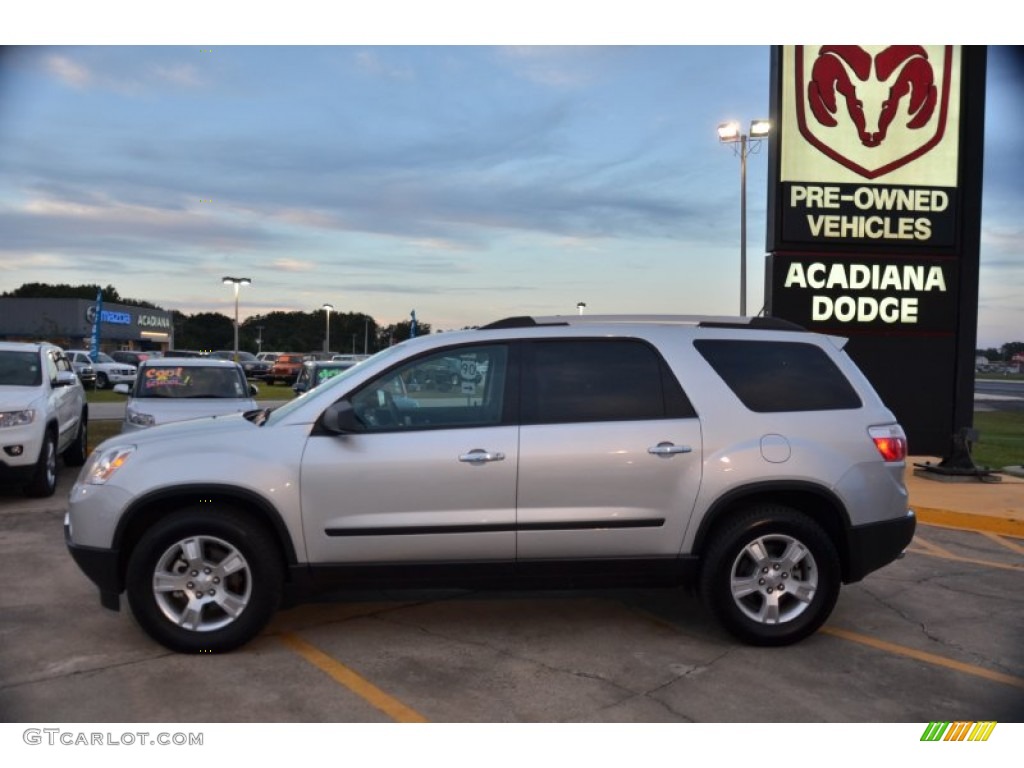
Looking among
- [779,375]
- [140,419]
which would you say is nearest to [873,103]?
[779,375]

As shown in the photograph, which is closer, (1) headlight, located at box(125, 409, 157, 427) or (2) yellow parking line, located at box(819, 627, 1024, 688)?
(2) yellow parking line, located at box(819, 627, 1024, 688)

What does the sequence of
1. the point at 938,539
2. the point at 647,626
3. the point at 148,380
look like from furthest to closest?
the point at 148,380
the point at 938,539
the point at 647,626

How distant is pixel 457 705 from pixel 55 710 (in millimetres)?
1790

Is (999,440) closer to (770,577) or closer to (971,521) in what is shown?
(971,521)

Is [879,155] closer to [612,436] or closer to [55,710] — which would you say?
[612,436]

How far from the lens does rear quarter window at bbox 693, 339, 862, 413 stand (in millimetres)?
4812

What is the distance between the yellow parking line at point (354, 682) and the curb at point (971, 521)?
5946mm

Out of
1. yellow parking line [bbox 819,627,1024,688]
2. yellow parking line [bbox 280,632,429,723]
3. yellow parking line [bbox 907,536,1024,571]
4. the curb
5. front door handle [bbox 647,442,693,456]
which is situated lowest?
yellow parking line [bbox 280,632,429,723]

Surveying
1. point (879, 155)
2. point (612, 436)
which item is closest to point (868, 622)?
point (612, 436)

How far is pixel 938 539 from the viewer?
7586 millimetres

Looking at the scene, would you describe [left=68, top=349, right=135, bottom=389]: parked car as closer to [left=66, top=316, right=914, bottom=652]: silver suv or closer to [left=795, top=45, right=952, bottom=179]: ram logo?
[left=795, top=45, right=952, bottom=179]: ram logo

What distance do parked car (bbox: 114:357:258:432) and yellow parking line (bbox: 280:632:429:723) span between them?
582 centimetres

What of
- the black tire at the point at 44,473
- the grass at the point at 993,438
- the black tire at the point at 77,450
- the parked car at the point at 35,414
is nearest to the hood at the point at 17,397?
the parked car at the point at 35,414

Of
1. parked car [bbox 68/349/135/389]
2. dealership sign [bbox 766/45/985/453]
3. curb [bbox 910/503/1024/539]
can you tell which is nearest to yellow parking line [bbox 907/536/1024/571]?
curb [bbox 910/503/1024/539]
